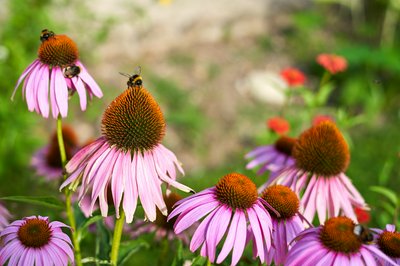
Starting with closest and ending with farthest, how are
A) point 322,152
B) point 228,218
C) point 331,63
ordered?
point 228,218 < point 322,152 < point 331,63

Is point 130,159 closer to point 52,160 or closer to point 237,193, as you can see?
point 237,193

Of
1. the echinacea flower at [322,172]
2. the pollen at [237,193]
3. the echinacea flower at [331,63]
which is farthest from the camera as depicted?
the echinacea flower at [331,63]

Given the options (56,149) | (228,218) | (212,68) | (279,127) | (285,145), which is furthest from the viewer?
(212,68)

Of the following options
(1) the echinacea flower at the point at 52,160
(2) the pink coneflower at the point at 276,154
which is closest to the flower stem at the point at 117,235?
(2) the pink coneflower at the point at 276,154

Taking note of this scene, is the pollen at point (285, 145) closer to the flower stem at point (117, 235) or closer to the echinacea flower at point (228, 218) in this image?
the echinacea flower at point (228, 218)

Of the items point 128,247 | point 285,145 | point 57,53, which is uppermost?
point 57,53

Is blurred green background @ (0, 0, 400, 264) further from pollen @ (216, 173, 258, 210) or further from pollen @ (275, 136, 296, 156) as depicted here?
pollen @ (216, 173, 258, 210)

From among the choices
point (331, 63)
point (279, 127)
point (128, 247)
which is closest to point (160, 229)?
point (128, 247)
